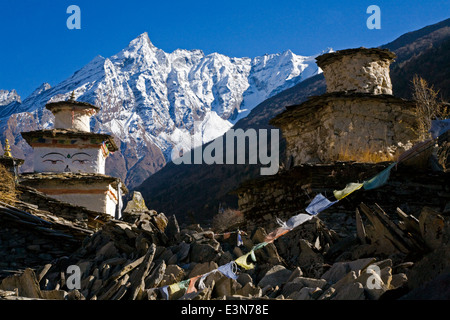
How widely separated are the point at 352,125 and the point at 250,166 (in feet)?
219

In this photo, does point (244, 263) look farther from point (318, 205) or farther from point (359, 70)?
point (359, 70)

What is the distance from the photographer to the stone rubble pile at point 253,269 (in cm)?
600

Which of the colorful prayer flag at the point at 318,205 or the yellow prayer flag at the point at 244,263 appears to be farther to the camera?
the colorful prayer flag at the point at 318,205

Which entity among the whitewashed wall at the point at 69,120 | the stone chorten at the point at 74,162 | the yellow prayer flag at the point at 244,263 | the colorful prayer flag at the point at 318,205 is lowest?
the yellow prayer flag at the point at 244,263

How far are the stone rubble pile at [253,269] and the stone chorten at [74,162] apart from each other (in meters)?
12.9

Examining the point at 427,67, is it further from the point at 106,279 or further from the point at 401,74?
the point at 106,279

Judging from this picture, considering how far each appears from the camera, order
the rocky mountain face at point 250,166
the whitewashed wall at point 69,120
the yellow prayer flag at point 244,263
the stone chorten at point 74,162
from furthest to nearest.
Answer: the rocky mountain face at point 250,166, the whitewashed wall at point 69,120, the stone chorten at point 74,162, the yellow prayer flag at point 244,263

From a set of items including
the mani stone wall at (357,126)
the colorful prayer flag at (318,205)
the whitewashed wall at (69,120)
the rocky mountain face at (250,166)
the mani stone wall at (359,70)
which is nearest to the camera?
the colorful prayer flag at (318,205)

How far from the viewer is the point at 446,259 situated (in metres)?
5.50

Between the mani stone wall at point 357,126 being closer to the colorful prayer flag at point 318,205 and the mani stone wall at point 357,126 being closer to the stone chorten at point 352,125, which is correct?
the stone chorten at point 352,125

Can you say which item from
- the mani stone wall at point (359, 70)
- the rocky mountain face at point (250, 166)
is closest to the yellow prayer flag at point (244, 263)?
the mani stone wall at point (359, 70)

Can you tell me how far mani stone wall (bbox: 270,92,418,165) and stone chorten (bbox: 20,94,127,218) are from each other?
10.5 m
